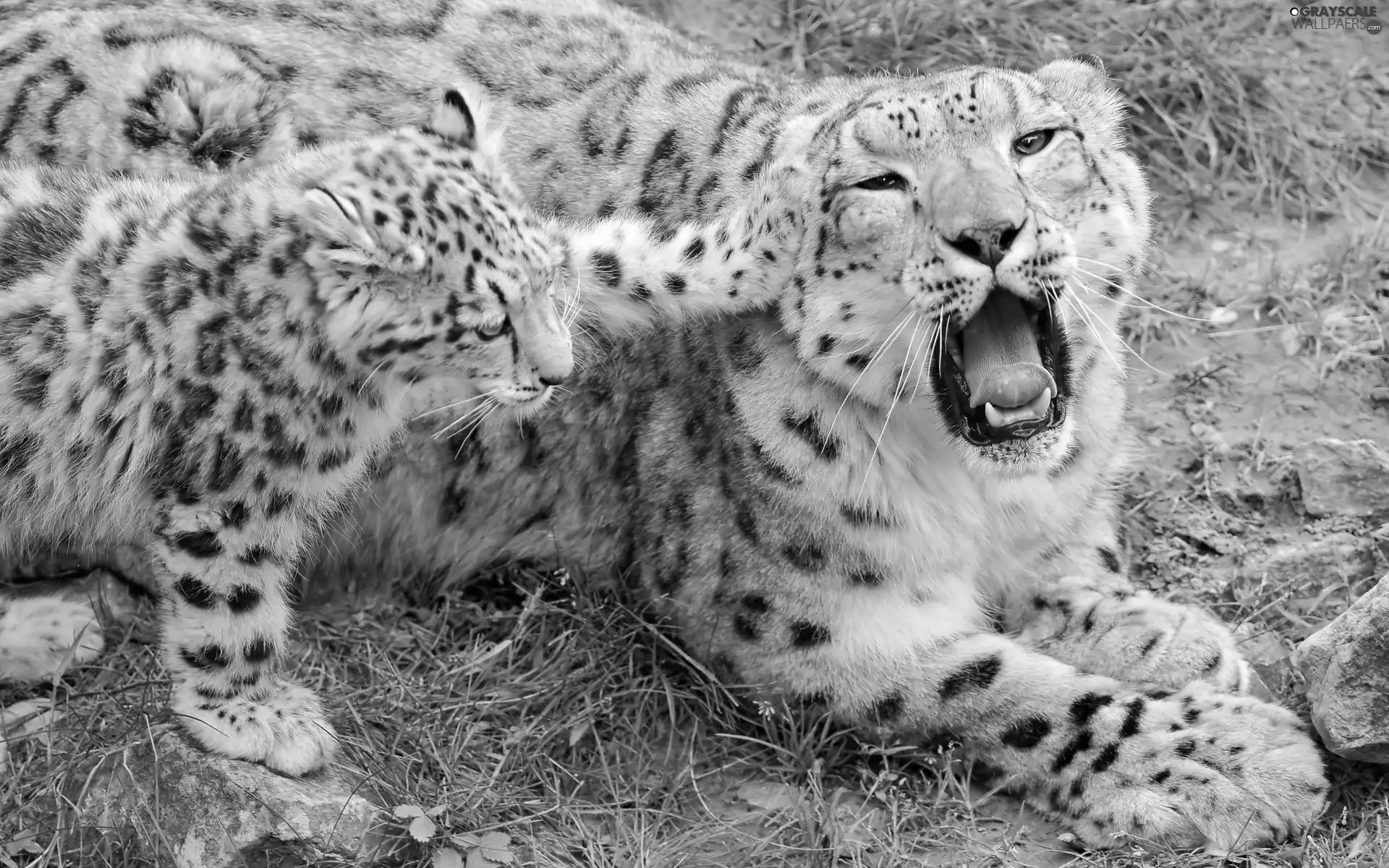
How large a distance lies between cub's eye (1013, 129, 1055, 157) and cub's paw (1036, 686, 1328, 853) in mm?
1888

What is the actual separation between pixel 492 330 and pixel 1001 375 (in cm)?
164

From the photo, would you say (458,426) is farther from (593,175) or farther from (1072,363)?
(1072,363)

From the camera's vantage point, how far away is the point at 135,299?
534cm

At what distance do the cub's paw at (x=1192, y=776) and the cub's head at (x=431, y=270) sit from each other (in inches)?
86.9

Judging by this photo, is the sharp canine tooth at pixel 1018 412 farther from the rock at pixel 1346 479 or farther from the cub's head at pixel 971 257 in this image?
the rock at pixel 1346 479

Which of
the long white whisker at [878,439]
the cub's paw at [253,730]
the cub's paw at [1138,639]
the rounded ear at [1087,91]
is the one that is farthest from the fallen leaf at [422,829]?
the rounded ear at [1087,91]

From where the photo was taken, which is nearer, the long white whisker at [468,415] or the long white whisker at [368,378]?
the long white whisker at [368,378]

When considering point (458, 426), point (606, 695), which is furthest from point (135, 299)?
point (606, 695)

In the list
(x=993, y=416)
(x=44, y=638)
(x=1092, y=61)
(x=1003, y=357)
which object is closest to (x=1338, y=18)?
(x=1092, y=61)

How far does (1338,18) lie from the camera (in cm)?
861

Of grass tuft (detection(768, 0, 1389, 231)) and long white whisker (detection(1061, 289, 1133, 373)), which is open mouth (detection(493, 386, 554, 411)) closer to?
long white whisker (detection(1061, 289, 1133, 373))

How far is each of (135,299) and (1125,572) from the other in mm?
3836

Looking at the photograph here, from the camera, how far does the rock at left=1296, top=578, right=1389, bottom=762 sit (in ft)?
17.2

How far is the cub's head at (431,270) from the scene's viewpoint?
4938 mm
